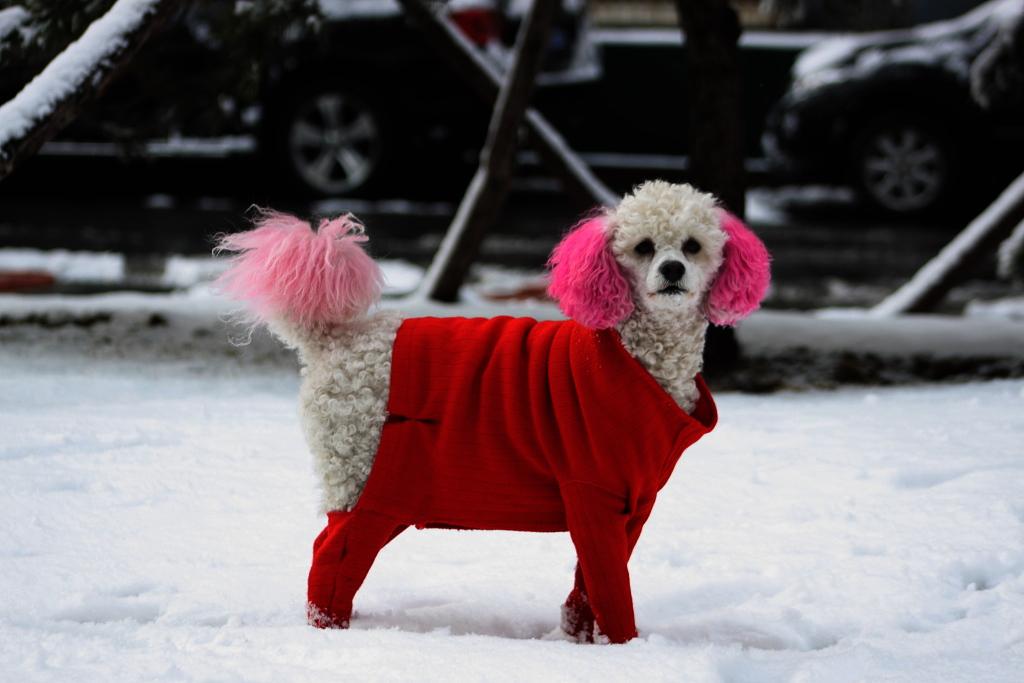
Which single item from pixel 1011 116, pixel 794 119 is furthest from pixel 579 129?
pixel 1011 116

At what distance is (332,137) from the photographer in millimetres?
8062

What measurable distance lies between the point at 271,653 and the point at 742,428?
2230mm

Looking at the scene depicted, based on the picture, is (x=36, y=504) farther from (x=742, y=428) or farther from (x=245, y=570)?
(x=742, y=428)

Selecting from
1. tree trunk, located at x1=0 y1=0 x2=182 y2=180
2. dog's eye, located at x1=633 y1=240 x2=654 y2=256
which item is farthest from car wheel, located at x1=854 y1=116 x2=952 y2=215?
dog's eye, located at x1=633 y1=240 x2=654 y2=256

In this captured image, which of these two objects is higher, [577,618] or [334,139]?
[334,139]

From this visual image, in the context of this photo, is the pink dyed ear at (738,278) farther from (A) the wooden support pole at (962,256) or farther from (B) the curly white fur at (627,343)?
(A) the wooden support pole at (962,256)

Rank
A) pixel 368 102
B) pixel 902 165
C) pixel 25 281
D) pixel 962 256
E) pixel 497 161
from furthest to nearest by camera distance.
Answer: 1. pixel 902 165
2. pixel 368 102
3. pixel 25 281
4. pixel 962 256
5. pixel 497 161

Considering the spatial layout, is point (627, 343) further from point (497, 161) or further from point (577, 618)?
point (497, 161)

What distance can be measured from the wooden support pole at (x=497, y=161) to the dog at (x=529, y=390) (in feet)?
8.44

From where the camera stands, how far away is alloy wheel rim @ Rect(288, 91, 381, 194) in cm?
791

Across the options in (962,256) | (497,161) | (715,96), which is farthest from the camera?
(962,256)

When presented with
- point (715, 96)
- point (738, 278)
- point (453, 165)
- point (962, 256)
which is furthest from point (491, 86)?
point (453, 165)

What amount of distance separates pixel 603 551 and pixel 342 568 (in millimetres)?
604

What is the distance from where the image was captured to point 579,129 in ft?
35.7
